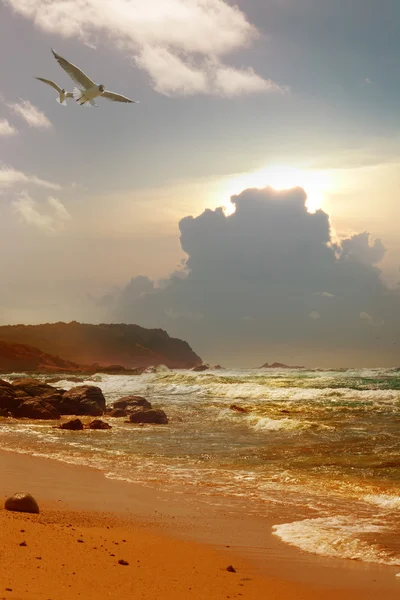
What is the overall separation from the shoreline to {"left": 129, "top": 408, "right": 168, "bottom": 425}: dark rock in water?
39.0 ft

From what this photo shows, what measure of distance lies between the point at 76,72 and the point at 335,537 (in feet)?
46.6

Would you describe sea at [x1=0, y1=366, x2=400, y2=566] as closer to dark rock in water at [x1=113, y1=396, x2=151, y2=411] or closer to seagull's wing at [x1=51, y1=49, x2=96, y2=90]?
dark rock in water at [x1=113, y1=396, x2=151, y2=411]

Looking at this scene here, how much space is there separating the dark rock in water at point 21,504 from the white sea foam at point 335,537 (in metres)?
3.48

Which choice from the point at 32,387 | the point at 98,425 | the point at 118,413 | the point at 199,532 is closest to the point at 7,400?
the point at 32,387

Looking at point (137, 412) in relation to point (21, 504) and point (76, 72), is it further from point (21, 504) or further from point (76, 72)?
point (21, 504)

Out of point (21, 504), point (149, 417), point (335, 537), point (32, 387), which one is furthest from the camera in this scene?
point (32, 387)

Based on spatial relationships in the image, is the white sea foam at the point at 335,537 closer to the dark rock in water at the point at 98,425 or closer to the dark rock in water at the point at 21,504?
the dark rock in water at the point at 21,504

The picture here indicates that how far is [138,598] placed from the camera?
5.45 m

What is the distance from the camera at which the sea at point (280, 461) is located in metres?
9.07

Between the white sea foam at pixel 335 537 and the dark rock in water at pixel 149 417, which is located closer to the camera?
the white sea foam at pixel 335 537

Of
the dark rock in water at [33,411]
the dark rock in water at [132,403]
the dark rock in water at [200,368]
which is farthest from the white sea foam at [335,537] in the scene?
the dark rock in water at [200,368]

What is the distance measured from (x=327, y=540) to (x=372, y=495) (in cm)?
345

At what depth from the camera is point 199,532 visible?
28.1 ft

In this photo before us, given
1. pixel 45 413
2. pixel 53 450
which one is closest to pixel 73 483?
pixel 53 450
